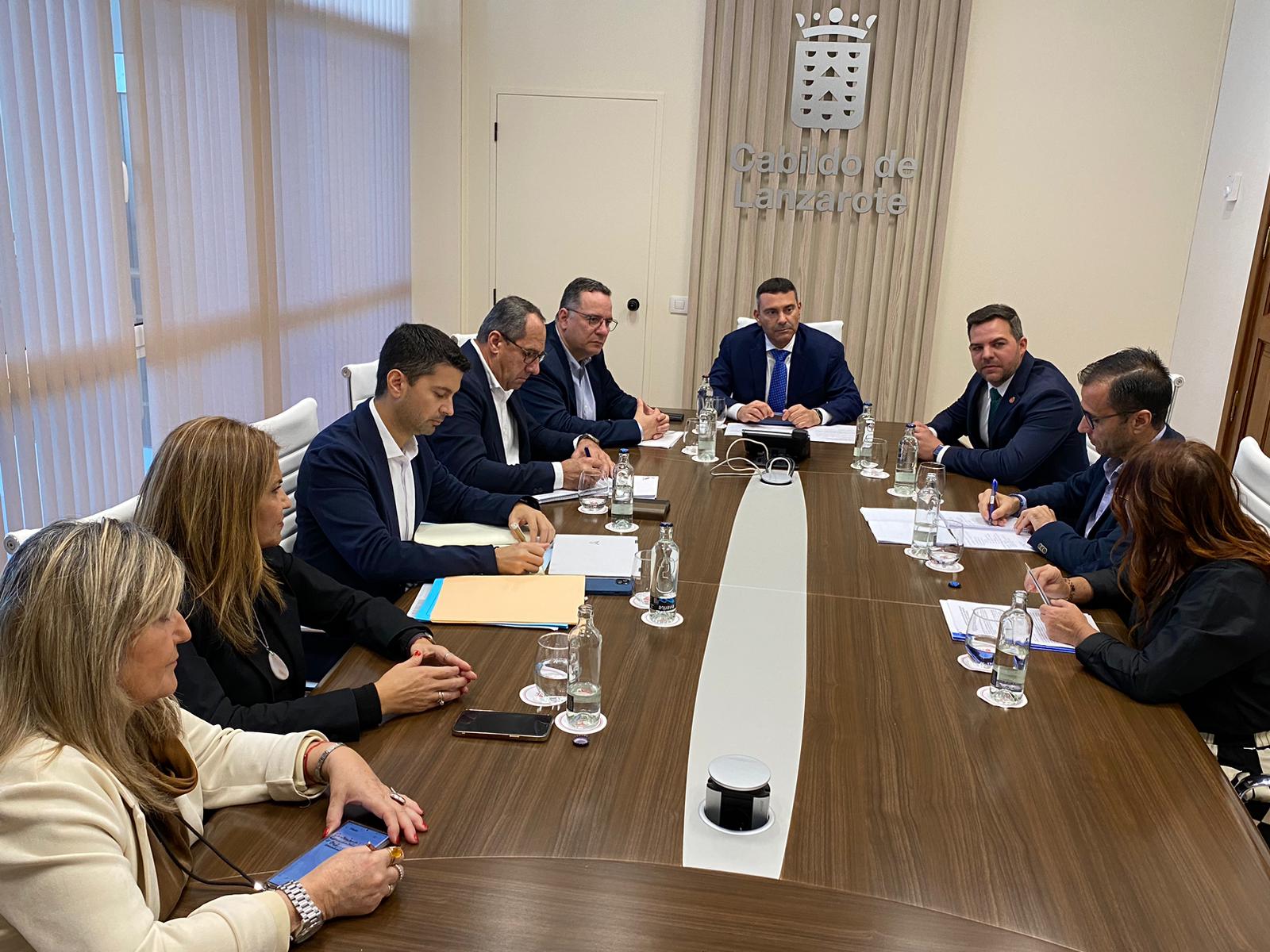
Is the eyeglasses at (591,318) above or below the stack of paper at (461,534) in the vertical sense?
above

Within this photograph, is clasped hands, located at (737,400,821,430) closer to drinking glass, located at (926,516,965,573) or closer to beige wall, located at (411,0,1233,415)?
drinking glass, located at (926,516,965,573)

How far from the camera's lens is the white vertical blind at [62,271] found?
2959mm

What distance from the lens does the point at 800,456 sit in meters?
3.77

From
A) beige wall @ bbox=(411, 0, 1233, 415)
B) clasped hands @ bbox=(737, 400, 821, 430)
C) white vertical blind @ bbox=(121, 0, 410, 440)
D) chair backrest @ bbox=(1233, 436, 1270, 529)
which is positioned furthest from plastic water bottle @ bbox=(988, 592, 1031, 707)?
beige wall @ bbox=(411, 0, 1233, 415)

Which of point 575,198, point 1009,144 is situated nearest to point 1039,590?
point 1009,144

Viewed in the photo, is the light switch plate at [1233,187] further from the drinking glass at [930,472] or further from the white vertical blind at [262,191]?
the white vertical blind at [262,191]

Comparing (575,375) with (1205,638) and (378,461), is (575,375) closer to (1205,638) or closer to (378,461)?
(378,461)

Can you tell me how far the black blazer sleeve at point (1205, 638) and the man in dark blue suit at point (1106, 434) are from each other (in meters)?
0.64

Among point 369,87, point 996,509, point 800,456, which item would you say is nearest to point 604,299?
point 800,456

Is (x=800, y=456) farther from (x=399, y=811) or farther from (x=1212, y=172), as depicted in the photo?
(x=1212, y=172)

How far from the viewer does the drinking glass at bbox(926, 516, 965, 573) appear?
2.71 m

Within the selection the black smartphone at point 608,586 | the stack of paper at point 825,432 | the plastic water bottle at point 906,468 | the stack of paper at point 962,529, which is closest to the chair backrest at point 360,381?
the black smartphone at point 608,586

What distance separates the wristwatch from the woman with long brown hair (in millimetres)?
1512

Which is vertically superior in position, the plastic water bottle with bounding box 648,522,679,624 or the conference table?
the plastic water bottle with bounding box 648,522,679,624
